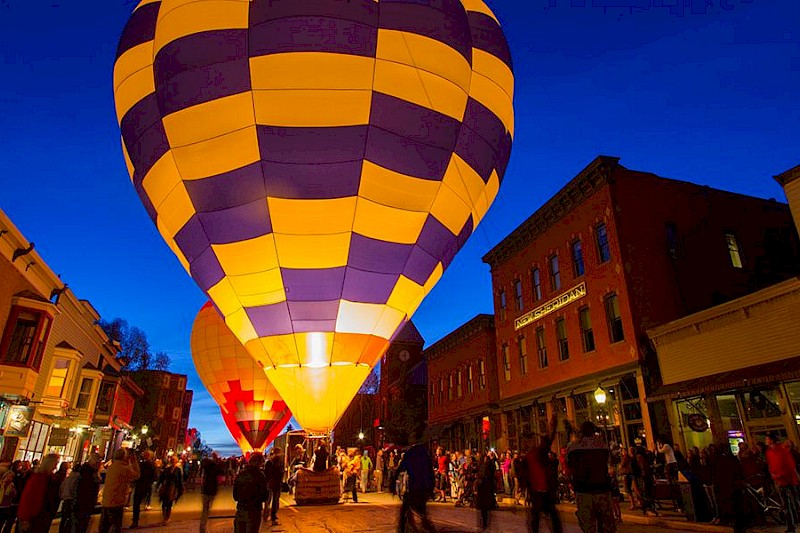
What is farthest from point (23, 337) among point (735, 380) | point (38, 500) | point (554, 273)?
point (735, 380)

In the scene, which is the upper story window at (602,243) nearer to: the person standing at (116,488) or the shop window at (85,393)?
the person standing at (116,488)

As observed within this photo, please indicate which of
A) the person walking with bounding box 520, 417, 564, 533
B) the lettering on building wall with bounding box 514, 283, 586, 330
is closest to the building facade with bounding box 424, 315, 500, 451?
Result: the lettering on building wall with bounding box 514, 283, 586, 330

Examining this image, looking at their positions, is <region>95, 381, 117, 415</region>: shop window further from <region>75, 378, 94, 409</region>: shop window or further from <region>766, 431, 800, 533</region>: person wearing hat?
<region>766, 431, 800, 533</region>: person wearing hat

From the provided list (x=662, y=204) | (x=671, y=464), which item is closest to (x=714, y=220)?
(x=662, y=204)

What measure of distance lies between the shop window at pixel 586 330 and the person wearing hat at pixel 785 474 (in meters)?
10.8

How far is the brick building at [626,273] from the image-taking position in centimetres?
1772

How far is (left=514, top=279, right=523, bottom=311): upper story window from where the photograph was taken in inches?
983

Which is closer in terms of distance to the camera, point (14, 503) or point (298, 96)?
point (14, 503)

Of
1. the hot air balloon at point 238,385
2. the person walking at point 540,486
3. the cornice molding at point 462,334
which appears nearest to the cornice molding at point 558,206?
the cornice molding at point 462,334

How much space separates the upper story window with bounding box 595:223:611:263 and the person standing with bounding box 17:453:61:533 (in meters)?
17.2

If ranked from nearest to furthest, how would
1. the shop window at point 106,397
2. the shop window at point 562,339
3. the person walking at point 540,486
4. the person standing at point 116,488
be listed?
the person walking at point 540,486 < the person standing at point 116,488 < the shop window at point 562,339 < the shop window at point 106,397

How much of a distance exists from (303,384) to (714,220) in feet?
54.4

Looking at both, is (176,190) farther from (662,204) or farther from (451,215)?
(662,204)

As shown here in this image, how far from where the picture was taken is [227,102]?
966cm
